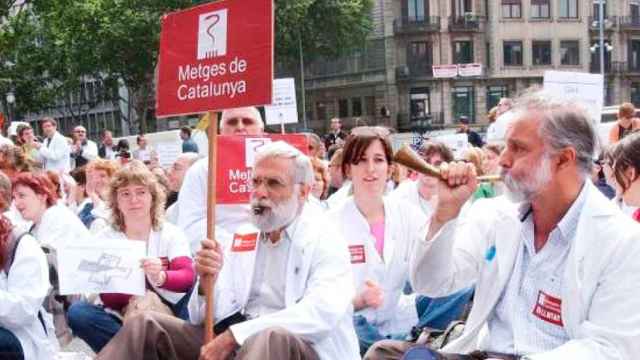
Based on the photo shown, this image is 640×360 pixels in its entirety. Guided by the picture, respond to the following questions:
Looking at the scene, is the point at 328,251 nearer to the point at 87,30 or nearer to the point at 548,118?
the point at 548,118

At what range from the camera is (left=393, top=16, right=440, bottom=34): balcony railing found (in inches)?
2290

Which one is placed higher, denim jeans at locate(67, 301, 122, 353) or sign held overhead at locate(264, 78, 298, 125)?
sign held overhead at locate(264, 78, 298, 125)

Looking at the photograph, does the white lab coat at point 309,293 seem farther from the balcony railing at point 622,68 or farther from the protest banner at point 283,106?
the balcony railing at point 622,68

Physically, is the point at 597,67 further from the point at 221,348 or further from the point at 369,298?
the point at 221,348

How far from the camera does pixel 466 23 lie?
57.9 meters

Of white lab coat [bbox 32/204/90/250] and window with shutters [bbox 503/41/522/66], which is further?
window with shutters [bbox 503/41/522/66]

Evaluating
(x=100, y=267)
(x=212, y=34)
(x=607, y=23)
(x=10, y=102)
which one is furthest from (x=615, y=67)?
A: (x=212, y=34)

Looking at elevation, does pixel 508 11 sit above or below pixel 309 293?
above

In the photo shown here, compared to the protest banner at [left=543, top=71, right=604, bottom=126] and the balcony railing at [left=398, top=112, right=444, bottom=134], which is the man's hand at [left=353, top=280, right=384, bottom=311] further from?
the balcony railing at [left=398, top=112, right=444, bottom=134]

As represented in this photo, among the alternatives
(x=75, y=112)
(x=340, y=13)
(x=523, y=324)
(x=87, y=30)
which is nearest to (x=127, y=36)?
(x=87, y=30)

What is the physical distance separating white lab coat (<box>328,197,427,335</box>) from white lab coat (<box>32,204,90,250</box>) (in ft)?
6.83

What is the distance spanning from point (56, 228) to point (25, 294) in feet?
5.86

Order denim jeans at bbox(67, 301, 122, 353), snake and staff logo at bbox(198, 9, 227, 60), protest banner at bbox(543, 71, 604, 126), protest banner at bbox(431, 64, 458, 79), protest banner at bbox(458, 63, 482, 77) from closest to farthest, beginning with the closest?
snake and staff logo at bbox(198, 9, 227, 60), denim jeans at bbox(67, 301, 122, 353), protest banner at bbox(543, 71, 604, 126), protest banner at bbox(458, 63, 482, 77), protest banner at bbox(431, 64, 458, 79)

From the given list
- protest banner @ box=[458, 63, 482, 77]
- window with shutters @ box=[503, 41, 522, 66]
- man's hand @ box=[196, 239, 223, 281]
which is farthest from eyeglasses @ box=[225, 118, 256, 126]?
window with shutters @ box=[503, 41, 522, 66]
